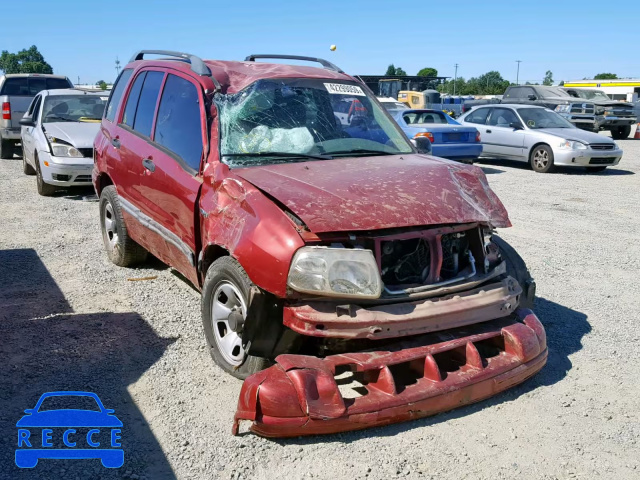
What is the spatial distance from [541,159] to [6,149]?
12267mm

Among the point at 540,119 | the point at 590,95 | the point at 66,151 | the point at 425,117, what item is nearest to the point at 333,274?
the point at 66,151

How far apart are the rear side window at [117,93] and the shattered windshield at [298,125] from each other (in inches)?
78.2

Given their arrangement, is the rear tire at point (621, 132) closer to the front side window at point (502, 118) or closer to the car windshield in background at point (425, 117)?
the front side window at point (502, 118)

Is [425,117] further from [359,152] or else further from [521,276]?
[521,276]

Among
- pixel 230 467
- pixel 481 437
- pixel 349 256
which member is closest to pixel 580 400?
pixel 481 437

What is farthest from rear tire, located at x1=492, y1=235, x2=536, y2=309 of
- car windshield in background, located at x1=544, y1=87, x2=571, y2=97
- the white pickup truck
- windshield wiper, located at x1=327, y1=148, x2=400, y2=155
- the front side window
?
car windshield in background, located at x1=544, y1=87, x2=571, y2=97

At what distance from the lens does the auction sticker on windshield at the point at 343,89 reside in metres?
5.02

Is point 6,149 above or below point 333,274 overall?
below

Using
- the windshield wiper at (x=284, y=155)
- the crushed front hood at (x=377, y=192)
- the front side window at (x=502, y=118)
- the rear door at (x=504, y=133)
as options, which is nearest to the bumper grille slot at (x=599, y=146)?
the rear door at (x=504, y=133)

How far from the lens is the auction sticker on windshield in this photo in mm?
5020

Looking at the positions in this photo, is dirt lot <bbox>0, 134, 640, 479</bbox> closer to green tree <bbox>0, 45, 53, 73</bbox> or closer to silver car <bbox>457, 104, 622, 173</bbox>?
silver car <bbox>457, 104, 622, 173</bbox>

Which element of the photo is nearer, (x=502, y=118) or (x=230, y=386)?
(x=230, y=386)

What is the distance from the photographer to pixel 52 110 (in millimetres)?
11102

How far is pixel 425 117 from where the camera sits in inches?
587
